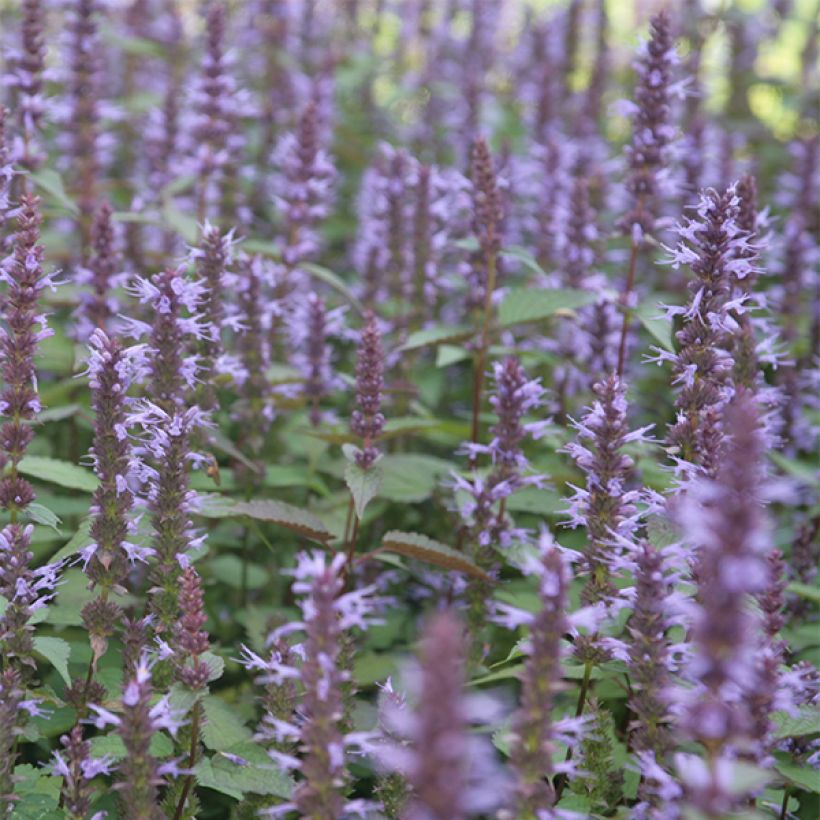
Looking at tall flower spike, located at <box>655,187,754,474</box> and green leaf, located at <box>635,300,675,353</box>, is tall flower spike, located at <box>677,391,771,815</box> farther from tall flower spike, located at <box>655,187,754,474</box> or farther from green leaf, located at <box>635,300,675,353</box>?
green leaf, located at <box>635,300,675,353</box>

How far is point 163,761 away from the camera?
3062mm

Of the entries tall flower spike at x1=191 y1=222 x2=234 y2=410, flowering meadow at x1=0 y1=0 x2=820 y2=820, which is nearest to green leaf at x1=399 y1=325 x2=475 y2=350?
flowering meadow at x1=0 y1=0 x2=820 y2=820

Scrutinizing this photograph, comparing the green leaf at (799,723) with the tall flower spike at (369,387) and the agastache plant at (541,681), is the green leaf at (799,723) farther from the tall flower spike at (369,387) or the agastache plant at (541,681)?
the tall flower spike at (369,387)

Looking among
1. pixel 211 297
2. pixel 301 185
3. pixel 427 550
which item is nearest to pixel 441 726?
pixel 427 550

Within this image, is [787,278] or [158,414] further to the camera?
[787,278]

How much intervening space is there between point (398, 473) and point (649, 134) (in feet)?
5.57

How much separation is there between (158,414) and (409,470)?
1603mm

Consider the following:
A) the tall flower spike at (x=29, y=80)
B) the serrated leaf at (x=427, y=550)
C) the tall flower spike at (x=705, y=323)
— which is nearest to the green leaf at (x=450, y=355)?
the serrated leaf at (x=427, y=550)

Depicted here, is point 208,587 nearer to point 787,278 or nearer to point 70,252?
point 70,252

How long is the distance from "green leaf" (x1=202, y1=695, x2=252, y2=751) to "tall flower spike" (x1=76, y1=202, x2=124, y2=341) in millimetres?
1692

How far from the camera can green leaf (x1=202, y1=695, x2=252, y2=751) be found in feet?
10.3

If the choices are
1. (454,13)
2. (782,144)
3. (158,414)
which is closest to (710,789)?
(158,414)

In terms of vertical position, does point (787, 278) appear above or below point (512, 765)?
above

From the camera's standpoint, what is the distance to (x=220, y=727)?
3.26 metres
